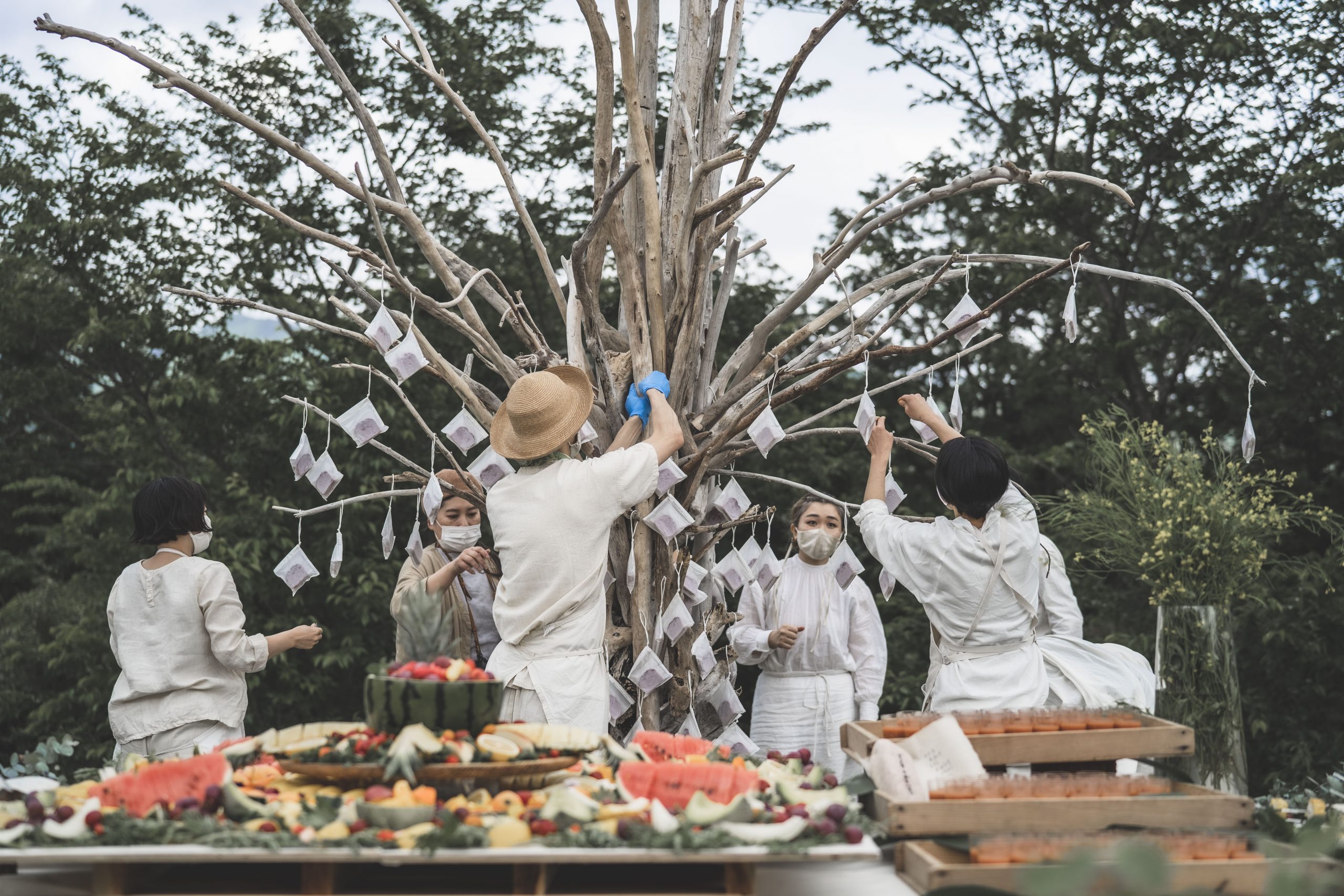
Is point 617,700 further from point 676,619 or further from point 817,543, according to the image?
point 817,543

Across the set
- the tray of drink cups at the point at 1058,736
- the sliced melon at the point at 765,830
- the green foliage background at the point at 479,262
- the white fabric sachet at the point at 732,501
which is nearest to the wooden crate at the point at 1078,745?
Answer: the tray of drink cups at the point at 1058,736

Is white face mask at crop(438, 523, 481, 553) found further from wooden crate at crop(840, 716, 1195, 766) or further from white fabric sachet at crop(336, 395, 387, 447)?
wooden crate at crop(840, 716, 1195, 766)

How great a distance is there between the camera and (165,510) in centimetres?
315

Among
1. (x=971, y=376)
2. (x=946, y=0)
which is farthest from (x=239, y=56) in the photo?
(x=971, y=376)

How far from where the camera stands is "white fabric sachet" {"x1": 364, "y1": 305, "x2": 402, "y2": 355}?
297 cm

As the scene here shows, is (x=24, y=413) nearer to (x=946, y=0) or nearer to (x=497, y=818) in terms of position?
(x=946, y=0)

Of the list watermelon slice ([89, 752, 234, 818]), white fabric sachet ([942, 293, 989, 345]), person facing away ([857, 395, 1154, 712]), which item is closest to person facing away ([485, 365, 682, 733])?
person facing away ([857, 395, 1154, 712])

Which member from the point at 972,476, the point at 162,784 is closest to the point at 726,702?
the point at 972,476

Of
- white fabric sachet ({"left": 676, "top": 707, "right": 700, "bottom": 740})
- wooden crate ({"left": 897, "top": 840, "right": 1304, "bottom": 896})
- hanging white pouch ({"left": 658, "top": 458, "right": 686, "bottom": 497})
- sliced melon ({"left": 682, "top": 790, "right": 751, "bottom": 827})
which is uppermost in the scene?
hanging white pouch ({"left": 658, "top": 458, "right": 686, "bottom": 497})

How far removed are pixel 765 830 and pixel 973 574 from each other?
1.19 m

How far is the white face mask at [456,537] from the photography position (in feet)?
12.5

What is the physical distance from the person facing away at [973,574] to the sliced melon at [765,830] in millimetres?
1103

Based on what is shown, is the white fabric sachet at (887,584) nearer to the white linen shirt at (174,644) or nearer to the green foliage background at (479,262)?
the white linen shirt at (174,644)

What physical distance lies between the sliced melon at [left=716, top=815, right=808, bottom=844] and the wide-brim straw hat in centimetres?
125
